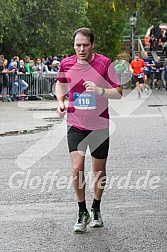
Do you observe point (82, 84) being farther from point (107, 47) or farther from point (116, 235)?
point (107, 47)

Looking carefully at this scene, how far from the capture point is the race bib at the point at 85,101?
7.78m

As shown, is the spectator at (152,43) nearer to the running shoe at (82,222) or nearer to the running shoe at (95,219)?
the running shoe at (95,219)

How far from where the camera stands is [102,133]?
8.02m

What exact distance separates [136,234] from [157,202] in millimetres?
1724

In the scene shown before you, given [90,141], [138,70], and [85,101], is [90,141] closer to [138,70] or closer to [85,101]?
[85,101]

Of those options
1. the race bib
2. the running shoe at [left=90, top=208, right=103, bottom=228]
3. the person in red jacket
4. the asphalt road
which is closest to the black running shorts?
the race bib

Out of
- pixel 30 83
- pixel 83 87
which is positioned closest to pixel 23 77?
pixel 30 83

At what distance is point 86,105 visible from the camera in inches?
307

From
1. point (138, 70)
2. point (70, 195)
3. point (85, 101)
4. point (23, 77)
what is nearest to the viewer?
point (85, 101)

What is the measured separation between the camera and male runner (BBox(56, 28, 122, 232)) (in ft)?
25.5

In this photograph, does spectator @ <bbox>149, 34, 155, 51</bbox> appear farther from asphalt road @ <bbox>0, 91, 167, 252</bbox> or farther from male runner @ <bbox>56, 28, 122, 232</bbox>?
male runner @ <bbox>56, 28, 122, 232</bbox>

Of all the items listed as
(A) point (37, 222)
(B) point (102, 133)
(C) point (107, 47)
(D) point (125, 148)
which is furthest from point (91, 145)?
(C) point (107, 47)

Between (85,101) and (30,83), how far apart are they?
Result: 1005 inches

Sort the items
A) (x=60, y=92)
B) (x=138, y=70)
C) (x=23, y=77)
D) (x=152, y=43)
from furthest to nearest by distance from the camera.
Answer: (x=152, y=43)
(x=138, y=70)
(x=23, y=77)
(x=60, y=92)
